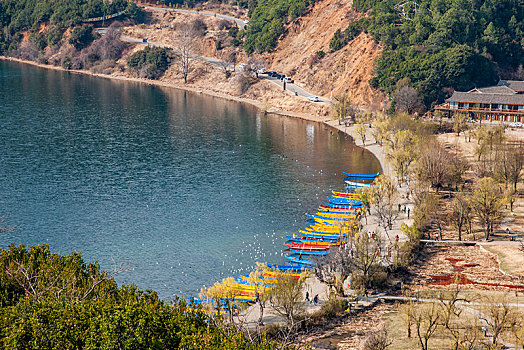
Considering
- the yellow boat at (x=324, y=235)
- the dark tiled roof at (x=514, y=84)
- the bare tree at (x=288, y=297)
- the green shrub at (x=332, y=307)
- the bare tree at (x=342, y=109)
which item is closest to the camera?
the bare tree at (x=288, y=297)

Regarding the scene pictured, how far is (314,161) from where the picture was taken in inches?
5664

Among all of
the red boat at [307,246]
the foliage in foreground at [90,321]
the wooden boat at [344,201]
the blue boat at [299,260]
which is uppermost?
the foliage in foreground at [90,321]

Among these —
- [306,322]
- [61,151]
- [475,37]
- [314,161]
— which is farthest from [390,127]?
[306,322]

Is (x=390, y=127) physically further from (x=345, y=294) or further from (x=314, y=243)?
(x=345, y=294)

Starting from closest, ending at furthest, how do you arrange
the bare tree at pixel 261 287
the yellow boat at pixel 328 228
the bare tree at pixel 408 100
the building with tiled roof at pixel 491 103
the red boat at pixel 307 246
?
the bare tree at pixel 261 287, the red boat at pixel 307 246, the yellow boat at pixel 328 228, the building with tiled roof at pixel 491 103, the bare tree at pixel 408 100

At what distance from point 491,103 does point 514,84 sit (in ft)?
50.1

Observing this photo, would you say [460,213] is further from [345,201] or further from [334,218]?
[345,201]

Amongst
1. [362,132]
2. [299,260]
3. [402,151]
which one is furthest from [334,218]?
[362,132]

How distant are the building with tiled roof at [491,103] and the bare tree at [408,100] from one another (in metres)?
5.31

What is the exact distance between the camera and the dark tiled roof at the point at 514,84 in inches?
6718

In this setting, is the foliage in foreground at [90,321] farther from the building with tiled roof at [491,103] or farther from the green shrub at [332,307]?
the building with tiled roof at [491,103]

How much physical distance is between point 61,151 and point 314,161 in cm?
5816

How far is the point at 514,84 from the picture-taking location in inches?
6845

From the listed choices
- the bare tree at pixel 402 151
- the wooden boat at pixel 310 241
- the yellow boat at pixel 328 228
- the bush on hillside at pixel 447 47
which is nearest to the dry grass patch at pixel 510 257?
the yellow boat at pixel 328 228
